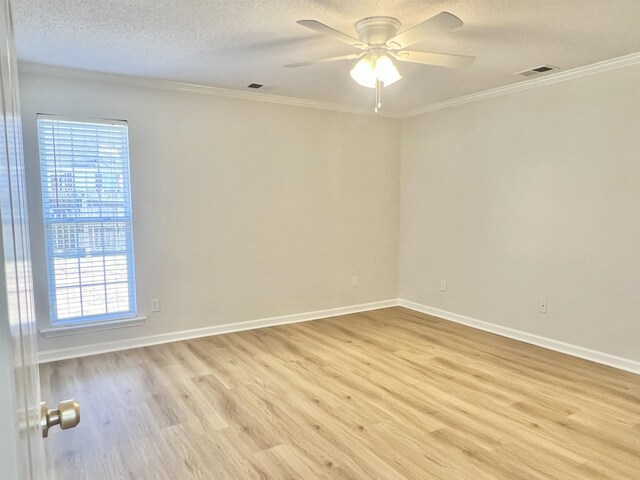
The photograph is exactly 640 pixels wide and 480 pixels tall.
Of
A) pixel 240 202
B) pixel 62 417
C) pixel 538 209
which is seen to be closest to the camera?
pixel 62 417

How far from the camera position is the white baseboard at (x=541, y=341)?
346 cm

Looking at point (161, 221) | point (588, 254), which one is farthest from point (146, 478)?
point (588, 254)

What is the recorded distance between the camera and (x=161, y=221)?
13.2ft

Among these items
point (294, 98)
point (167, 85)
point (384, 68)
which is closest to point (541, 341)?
point (384, 68)

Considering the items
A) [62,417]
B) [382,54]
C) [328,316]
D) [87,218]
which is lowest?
[328,316]

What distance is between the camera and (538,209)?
399 cm

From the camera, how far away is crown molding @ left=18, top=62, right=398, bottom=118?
3435mm

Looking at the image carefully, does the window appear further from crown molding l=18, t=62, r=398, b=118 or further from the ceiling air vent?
the ceiling air vent

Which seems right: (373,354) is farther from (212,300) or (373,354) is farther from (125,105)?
(125,105)

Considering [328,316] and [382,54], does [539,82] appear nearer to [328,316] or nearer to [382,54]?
[382,54]

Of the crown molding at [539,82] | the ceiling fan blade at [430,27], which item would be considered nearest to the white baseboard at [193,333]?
the crown molding at [539,82]

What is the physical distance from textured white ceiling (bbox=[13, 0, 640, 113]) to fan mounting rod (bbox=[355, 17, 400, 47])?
54 millimetres

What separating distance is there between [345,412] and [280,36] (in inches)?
98.1

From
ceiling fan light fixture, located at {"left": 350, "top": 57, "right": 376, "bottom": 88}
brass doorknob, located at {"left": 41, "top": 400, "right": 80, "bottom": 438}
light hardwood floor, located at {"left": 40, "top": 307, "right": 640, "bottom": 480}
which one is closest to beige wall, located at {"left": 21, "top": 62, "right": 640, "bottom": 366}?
light hardwood floor, located at {"left": 40, "top": 307, "right": 640, "bottom": 480}
